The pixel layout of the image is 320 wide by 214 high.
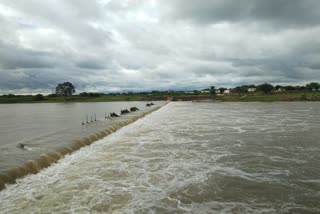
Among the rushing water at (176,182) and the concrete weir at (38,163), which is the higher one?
the concrete weir at (38,163)

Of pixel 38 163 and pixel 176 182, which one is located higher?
pixel 38 163

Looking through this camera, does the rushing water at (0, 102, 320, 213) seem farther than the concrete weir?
No

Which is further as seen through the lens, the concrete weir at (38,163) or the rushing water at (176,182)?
the concrete weir at (38,163)

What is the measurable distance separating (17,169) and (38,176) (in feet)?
4.06

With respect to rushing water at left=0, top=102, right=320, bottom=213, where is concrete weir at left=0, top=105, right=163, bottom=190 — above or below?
above

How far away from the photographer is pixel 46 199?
11617mm

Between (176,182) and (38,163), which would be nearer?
(176,182)

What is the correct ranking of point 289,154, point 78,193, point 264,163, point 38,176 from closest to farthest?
point 78,193 < point 38,176 < point 264,163 < point 289,154

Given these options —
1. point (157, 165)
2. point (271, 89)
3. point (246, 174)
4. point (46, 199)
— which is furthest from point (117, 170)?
point (271, 89)

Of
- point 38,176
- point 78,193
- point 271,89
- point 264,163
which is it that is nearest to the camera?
point 78,193

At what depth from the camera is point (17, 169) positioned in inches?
589

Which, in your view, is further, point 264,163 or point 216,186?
point 264,163

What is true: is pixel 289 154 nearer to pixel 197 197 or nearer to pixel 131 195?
pixel 197 197

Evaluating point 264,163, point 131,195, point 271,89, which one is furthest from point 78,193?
point 271,89
